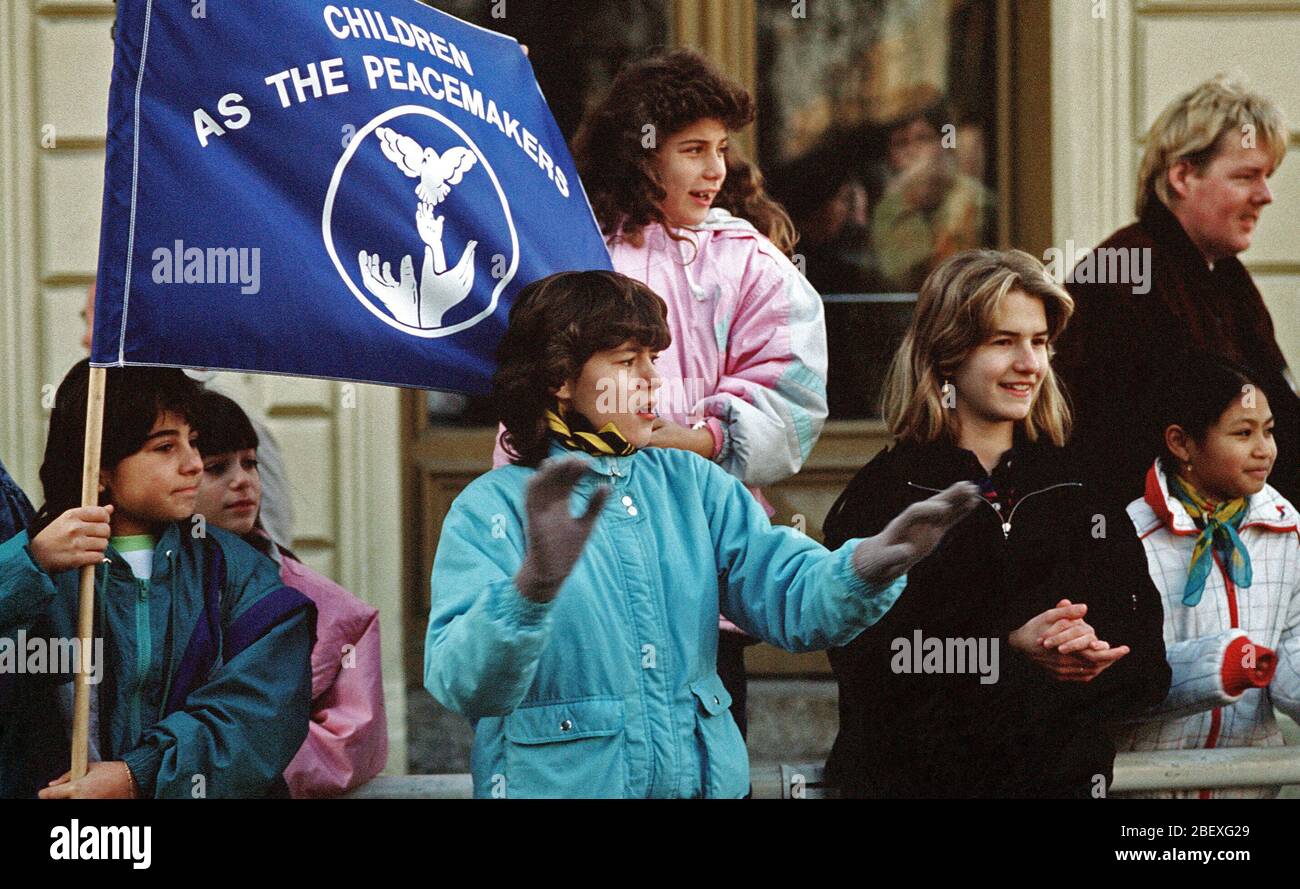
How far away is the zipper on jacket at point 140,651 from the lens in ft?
12.6

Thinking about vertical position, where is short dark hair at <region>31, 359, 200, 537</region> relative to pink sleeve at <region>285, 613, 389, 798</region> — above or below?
above

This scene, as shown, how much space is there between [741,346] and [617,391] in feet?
2.52

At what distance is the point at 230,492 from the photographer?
4246 millimetres

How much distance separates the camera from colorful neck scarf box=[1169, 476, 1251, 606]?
171 inches

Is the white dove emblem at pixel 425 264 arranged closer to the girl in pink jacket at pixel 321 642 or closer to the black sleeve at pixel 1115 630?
the girl in pink jacket at pixel 321 642

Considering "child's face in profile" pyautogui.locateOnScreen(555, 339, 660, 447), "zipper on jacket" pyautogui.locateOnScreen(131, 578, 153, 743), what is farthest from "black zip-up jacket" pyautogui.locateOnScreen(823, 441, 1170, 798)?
"zipper on jacket" pyautogui.locateOnScreen(131, 578, 153, 743)

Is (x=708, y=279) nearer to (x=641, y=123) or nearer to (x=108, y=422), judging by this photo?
(x=641, y=123)

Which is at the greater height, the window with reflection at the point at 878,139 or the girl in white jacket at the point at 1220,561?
the window with reflection at the point at 878,139

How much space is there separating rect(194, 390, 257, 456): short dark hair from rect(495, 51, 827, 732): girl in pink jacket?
671 mm

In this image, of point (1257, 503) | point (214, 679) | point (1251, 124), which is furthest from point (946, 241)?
point (214, 679)

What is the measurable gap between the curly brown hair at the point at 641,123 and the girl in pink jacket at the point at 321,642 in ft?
3.67

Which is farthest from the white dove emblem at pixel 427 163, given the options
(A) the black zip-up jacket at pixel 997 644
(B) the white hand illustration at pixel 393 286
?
(A) the black zip-up jacket at pixel 997 644

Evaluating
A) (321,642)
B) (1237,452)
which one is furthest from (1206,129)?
(321,642)

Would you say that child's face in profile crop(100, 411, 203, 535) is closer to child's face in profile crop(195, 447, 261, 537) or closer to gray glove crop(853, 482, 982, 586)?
child's face in profile crop(195, 447, 261, 537)
